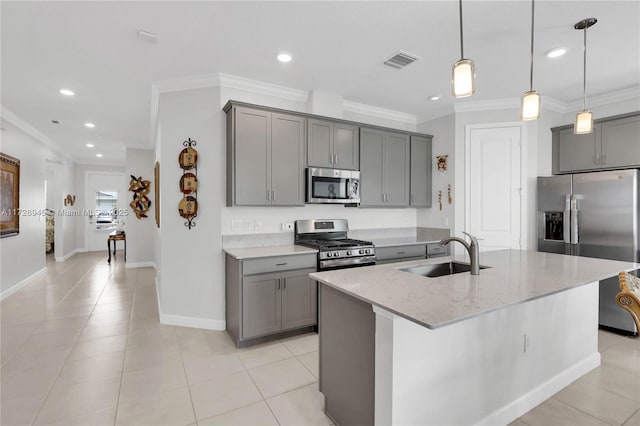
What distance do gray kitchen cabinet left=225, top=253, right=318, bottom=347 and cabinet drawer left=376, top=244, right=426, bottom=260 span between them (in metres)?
0.95

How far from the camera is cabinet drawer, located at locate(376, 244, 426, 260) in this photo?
376 centimetres

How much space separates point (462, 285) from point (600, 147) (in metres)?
3.59

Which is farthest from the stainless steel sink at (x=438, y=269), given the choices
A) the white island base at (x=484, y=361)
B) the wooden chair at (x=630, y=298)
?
the wooden chair at (x=630, y=298)

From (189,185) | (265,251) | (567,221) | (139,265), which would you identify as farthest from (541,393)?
(139,265)

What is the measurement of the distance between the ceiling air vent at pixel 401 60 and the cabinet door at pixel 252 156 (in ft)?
4.47

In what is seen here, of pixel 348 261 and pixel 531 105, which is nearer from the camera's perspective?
pixel 531 105

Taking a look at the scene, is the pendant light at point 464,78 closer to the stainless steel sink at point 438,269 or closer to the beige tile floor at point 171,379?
the stainless steel sink at point 438,269

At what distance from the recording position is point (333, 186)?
3.80m

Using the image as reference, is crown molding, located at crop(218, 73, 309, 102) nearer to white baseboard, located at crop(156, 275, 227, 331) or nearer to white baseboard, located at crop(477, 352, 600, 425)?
white baseboard, located at crop(156, 275, 227, 331)

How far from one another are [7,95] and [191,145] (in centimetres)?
262

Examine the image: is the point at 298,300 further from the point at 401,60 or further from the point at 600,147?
the point at 600,147

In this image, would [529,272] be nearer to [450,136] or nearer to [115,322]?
[450,136]

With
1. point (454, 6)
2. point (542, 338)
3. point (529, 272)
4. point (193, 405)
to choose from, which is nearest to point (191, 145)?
point (193, 405)

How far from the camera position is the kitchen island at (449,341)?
1.48m
